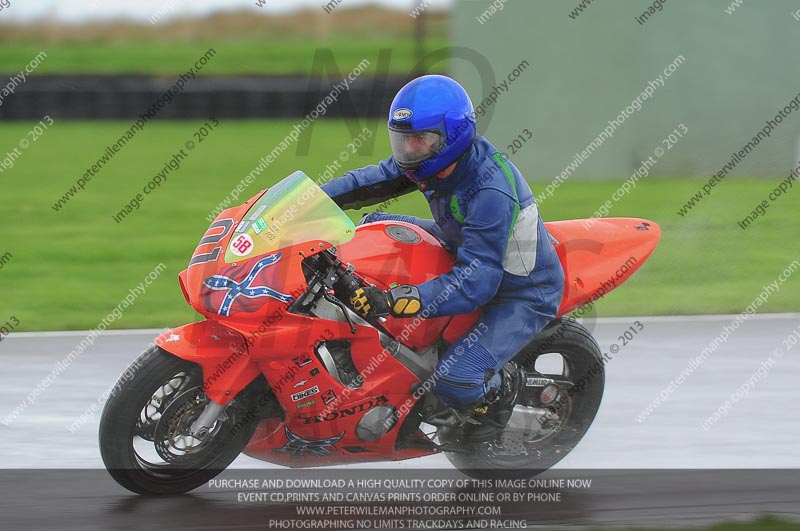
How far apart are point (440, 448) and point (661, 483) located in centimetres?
108

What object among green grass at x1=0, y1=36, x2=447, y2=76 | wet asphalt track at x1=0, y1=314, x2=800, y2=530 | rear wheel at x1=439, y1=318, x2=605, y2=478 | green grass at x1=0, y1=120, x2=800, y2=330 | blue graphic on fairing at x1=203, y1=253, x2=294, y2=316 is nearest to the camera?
blue graphic on fairing at x1=203, y1=253, x2=294, y2=316

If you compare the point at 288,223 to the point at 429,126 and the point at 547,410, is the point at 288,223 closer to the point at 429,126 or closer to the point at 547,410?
the point at 429,126

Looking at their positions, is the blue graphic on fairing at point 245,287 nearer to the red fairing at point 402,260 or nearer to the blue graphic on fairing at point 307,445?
the red fairing at point 402,260

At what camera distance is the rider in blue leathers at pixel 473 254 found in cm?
489

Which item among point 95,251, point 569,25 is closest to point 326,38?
point 569,25

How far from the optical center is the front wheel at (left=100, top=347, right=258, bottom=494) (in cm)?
482

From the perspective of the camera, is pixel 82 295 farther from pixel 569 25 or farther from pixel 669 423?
pixel 569 25

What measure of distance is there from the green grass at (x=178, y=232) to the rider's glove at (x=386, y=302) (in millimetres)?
4145

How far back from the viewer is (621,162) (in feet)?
49.2

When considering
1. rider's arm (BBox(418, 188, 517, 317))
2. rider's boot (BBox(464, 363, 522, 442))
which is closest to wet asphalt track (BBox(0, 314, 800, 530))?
rider's boot (BBox(464, 363, 522, 442))

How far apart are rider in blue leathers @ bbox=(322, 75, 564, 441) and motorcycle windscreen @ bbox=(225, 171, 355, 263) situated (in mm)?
344

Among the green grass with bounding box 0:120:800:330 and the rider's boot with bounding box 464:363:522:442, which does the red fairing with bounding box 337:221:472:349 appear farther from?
the green grass with bounding box 0:120:800:330

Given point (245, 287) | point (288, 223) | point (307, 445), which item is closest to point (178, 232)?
point (307, 445)

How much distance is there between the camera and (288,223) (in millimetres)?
4922
